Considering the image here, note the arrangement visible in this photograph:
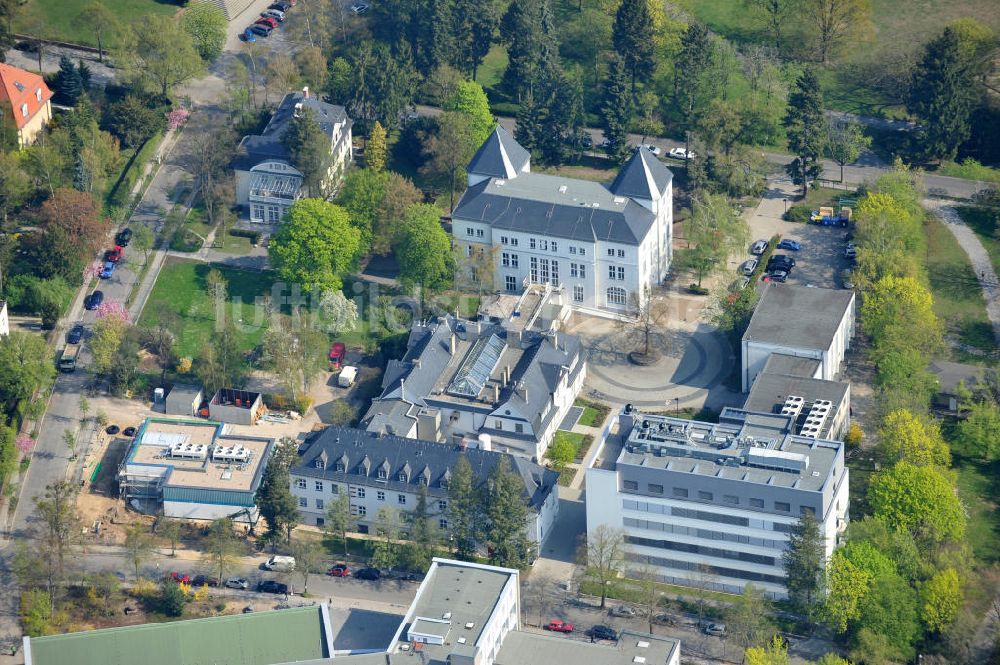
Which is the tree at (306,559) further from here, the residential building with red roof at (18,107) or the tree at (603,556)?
the residential building with red roof at (18,107)

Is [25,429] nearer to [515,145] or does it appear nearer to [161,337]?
[161,337]

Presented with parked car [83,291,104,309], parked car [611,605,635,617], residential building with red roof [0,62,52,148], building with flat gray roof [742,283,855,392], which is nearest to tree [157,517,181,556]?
parked car [83,291,104,309]

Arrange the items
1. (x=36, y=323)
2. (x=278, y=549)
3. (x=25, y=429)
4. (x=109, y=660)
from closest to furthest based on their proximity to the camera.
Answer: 1. (x=109, y=660)
2. (x=278, y=549)
3. (x=25, y=429)
4. (x=36, y=323)

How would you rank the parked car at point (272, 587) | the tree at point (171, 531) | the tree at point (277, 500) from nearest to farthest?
1. the parked car at point (272, 587)
2. the tree at point (277, 500)
3. the tree at point (171, 531)

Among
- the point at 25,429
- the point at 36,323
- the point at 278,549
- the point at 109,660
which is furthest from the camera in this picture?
the point at 36,323

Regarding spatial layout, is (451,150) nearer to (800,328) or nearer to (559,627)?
(800,328)

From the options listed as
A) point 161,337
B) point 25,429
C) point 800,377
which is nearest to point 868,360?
point 800,377

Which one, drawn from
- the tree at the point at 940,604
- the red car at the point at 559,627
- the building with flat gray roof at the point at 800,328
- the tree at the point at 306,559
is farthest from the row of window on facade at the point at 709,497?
the tree at the point at 306,559

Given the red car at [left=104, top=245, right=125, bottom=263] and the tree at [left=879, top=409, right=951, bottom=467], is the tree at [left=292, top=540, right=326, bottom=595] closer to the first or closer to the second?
the red car at [left=104, top=245, right=125, bottom=263]
